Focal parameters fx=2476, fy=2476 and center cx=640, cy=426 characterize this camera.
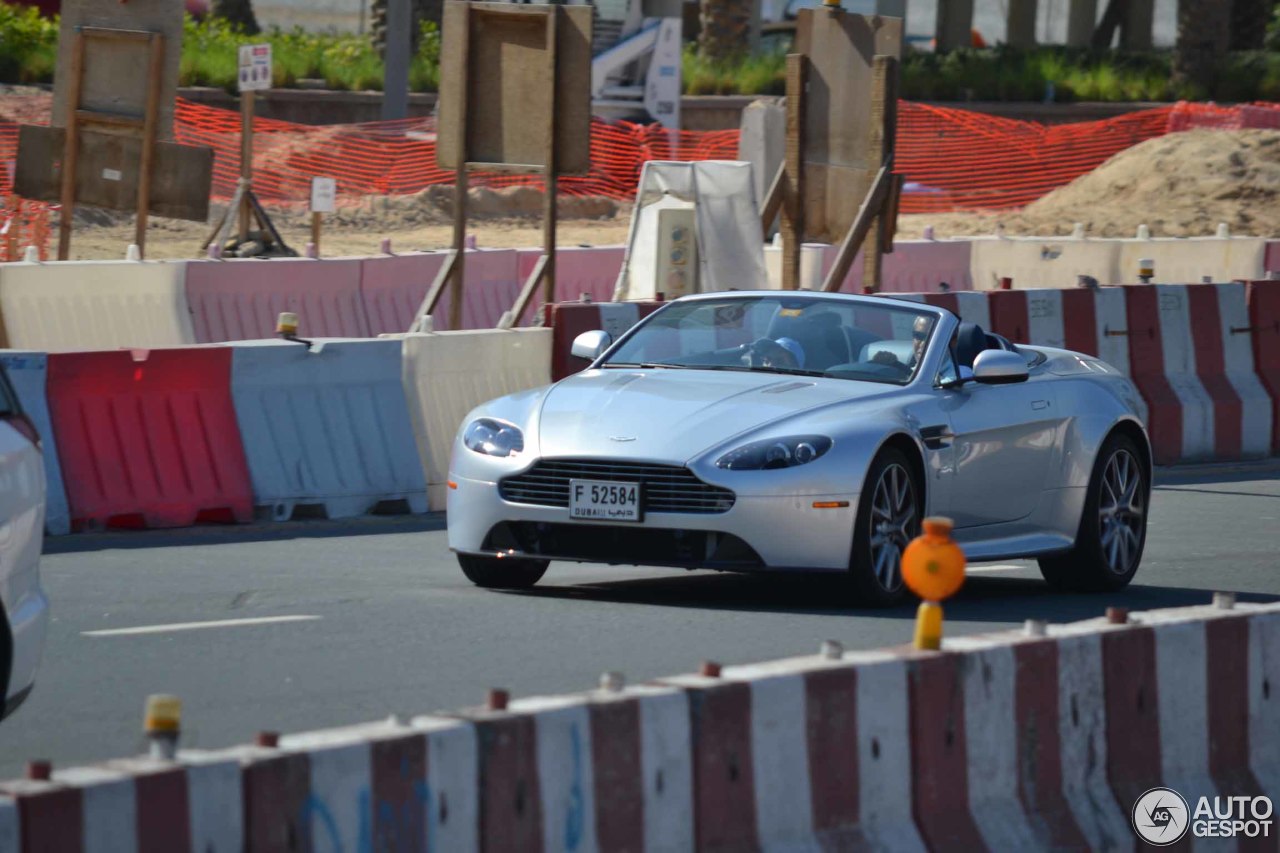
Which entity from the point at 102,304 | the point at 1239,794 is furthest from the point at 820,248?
the point at 1239,794

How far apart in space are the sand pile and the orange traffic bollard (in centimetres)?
3067

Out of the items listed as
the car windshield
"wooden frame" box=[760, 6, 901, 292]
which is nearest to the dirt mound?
"wooden frame" box=[760, 6, 901, 292]

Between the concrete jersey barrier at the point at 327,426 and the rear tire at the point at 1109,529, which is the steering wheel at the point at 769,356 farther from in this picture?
the concrete jersey barrier at the point at 327,426

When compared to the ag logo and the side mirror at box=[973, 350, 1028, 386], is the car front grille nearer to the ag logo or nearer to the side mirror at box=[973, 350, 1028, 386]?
the side mirror at box=[973, 350, 1028, 386]

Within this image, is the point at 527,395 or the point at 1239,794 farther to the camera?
the point at 527,395

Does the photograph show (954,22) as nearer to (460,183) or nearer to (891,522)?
(460,183)

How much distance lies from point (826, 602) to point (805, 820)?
511cm

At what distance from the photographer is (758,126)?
1212 inches

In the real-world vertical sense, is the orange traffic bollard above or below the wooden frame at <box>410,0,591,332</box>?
below

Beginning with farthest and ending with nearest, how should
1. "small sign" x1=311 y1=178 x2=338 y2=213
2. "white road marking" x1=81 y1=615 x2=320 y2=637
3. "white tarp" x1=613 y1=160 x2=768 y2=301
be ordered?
"small sign" x1=311 y1=178 x2=338 y2=213 → "white tarp" x1=613 y1=160 x2=768 y2=301 → "white road marking" x1=81 y1=615 x2=320 y2=637

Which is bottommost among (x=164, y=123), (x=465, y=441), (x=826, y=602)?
(x=826, y=602)

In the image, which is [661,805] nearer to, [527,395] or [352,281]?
[527,395]

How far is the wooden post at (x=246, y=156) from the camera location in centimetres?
2406

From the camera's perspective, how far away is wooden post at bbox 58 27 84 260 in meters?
19.4
